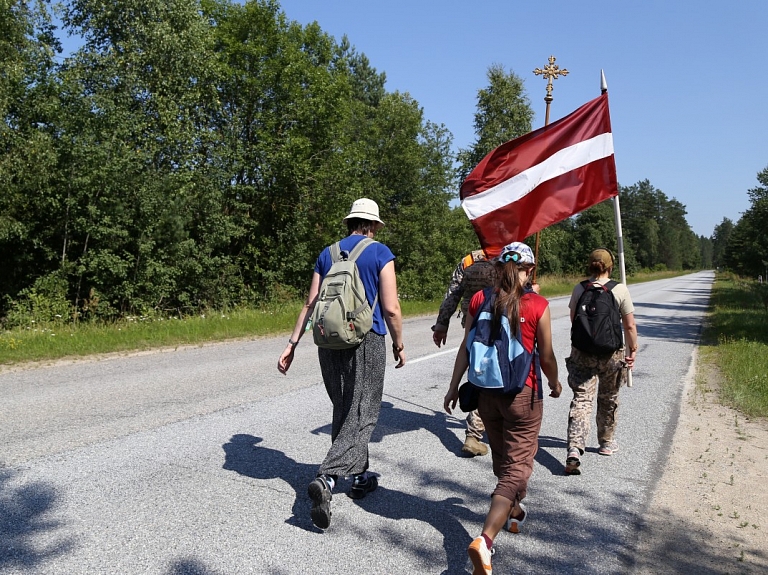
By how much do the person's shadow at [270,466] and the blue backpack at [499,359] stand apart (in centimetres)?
149

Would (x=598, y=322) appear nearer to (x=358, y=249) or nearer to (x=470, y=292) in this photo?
(x=470, y=292)

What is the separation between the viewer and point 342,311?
3912 millimetres

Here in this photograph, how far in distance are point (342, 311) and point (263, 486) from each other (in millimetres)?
1501

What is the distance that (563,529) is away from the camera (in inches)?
155

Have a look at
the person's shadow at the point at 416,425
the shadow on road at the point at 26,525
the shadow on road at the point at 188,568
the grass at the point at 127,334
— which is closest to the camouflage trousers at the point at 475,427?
the person's shadow at the point at 416,425

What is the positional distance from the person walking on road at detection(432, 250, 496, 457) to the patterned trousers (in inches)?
51.4

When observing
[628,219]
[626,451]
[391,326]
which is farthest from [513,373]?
[628,219]

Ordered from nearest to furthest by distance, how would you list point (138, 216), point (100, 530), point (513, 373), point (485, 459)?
point (513, 373), point (100, 530), point (485, 459), point (138, 216)

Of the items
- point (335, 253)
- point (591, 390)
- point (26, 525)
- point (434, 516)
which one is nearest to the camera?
point (26, 525)

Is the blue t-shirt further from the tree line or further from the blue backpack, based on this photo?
the tree line

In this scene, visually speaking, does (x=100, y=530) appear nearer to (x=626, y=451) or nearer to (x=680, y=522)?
(x=680, y=522)

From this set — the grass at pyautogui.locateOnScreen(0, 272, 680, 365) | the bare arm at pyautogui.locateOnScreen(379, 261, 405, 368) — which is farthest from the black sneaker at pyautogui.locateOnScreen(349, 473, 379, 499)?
the grass at pyautogui.locateOnScreen(0, 272, 680, 365)

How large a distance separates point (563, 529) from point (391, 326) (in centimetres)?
162

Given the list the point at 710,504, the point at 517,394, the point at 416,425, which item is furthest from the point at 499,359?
the point at 416,425
